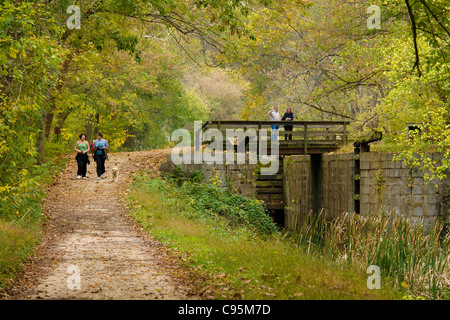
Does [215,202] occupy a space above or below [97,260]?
above

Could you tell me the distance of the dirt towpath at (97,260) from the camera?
762 cm

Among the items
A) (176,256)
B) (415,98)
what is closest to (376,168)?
(415,98)

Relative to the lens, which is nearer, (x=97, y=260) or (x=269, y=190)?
(x=97, y=260)

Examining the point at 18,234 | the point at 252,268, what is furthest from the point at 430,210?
the point at 18,234

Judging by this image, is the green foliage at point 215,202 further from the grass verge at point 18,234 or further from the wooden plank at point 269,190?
the wooden plank at point 269,190

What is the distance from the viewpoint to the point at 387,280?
9242 mm

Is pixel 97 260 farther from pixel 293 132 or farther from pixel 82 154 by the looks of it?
pixel 293 132

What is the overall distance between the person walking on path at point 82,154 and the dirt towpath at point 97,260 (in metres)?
3.36

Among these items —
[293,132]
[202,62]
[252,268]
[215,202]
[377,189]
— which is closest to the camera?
[252,268]

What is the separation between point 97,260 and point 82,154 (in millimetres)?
12296

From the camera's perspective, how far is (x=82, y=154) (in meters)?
21.5

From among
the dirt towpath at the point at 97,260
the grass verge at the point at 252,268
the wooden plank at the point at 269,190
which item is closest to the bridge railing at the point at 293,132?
the wooden plank at the point at 269,190

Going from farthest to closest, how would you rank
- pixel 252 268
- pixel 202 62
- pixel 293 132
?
pixel 202 62 < pixel 293 132 < pixel 252 268
